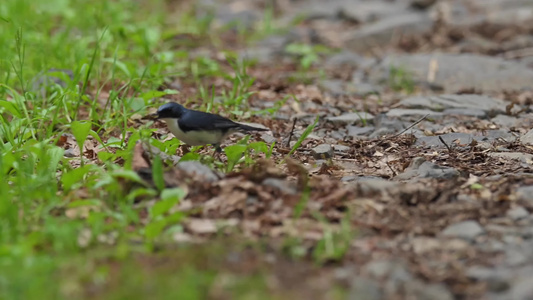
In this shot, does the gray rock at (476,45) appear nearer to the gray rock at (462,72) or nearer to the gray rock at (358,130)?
the gray rock at (462,72)

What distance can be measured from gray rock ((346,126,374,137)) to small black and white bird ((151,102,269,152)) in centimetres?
154

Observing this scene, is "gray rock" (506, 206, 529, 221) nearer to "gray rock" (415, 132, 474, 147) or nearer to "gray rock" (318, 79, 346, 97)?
"gray rock" (415, 132, 474, 147)

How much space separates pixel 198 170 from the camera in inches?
155

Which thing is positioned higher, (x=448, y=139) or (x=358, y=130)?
(x=448, y=139)

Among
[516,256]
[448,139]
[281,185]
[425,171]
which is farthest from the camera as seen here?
[448,139]

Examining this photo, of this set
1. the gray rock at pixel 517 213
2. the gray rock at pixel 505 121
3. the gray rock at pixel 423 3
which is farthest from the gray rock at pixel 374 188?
the gray rock at pixel 423 3

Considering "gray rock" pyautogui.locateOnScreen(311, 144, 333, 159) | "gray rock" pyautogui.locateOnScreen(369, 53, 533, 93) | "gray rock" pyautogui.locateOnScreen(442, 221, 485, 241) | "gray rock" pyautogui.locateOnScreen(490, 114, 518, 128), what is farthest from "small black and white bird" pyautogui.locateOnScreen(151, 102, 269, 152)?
"gray rock" pyautogui.locateOnScreen(369, 53, 533, 93)

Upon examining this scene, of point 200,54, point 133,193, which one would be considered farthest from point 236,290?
point 200,54

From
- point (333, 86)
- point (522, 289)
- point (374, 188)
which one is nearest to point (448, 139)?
point (374, 188)

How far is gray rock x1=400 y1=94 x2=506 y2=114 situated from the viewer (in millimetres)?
6539

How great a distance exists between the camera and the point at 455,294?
2928mm

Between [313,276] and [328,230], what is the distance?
0.36 m

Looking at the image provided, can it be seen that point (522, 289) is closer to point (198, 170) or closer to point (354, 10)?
point (198, 170)

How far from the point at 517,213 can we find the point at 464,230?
1.10 ft
